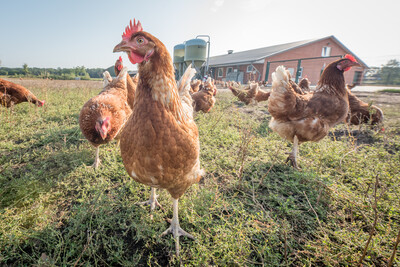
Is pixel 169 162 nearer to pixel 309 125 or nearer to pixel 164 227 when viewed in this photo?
pixel 164 227

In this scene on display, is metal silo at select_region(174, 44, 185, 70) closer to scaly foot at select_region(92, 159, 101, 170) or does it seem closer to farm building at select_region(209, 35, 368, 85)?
farm building at select_region(209, 35, 368, 85)

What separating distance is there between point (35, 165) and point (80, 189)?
3.28ft

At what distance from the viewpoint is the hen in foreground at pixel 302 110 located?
2631mm

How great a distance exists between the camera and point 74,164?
2.42 meters

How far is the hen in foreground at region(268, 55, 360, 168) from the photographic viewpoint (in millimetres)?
2631

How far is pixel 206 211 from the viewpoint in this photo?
1734mm

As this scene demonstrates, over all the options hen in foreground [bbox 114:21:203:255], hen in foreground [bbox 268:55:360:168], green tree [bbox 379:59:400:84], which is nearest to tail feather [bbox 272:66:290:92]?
hen in foreground [bbox 268:55:360:168]

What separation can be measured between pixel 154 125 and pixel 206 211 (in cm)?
111

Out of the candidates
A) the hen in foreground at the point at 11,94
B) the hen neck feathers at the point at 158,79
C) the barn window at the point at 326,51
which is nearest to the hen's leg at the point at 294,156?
the hen neck feathers at the point at 158,79

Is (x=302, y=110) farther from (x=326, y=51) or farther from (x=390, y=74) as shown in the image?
(x=326, y=51)

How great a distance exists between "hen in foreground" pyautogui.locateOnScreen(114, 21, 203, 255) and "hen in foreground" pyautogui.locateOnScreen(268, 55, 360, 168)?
209cm

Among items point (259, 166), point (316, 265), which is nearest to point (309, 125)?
point (259, 166)

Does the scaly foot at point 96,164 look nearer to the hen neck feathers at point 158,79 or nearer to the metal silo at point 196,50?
the hen neck feathers at point 158,79

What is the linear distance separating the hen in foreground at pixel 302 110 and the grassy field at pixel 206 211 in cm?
44
